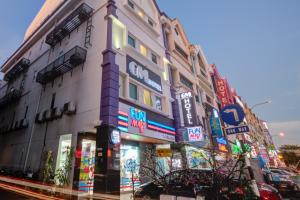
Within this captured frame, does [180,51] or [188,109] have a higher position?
[180,51]

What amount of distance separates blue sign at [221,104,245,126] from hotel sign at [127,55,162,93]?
7836mm

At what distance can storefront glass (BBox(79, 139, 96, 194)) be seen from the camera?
9.71 metres

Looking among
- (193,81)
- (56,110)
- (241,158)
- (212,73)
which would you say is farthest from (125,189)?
(212,73)

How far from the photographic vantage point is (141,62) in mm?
14477

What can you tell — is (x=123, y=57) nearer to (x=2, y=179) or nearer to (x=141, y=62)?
(x=141, y=62)

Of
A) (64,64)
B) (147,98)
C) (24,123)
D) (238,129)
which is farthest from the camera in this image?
(24,123)

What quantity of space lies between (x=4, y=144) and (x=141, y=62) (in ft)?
61.0

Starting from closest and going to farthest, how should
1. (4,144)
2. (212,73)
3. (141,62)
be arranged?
(141,62), (4,144), (212,73)

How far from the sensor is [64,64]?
1351 cm

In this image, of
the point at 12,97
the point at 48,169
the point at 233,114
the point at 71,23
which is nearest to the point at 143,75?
the point at 71,23

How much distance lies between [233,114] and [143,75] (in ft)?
29.0

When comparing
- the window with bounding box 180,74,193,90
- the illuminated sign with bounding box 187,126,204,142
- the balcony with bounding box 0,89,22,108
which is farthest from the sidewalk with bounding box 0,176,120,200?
the window with bounding box 180,74,193,90

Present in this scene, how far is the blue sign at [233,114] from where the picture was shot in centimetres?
630

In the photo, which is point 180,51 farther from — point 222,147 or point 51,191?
point 51,191
